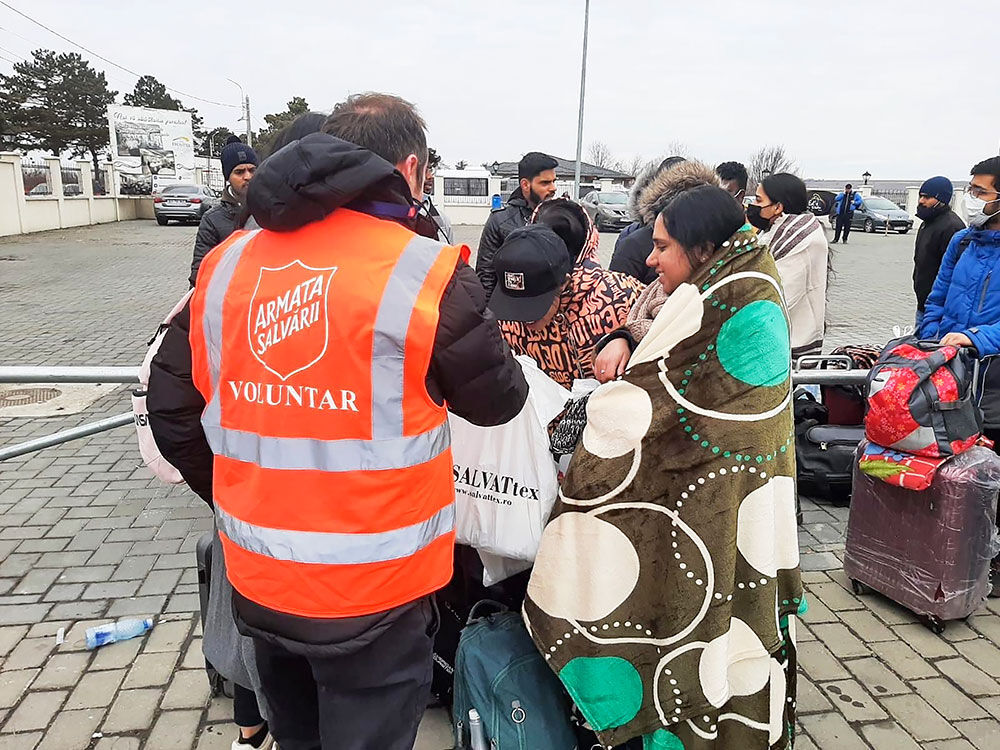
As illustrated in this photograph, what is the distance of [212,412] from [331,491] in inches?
14.1

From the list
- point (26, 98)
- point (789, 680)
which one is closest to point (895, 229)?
point (789, 680)

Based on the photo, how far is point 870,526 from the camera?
3.32 meters

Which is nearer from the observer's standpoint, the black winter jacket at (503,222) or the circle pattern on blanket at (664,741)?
the circle pattern on blanket at (664,741)

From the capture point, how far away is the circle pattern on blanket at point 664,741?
2.09m

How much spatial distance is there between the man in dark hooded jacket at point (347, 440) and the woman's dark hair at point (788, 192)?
3.51 m

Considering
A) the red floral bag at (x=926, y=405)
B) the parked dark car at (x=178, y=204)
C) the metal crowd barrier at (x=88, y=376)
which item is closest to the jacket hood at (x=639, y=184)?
the metal crowd barrier at (x=88, y=376)

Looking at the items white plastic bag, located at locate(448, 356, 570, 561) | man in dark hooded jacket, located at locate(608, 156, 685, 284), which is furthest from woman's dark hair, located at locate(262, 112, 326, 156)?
man in dark hooded jacket, located at locate(608, 156, 685, 284)

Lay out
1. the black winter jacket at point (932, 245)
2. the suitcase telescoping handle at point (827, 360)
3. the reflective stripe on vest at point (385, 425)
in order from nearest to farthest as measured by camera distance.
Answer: the reflective stripe on vest at point (385, 425) < the suitcase telescoping handle at point (827, 360) < the black winter jacket at point (932, 245)

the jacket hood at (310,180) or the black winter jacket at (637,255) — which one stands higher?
the jacket hood at (310,180)

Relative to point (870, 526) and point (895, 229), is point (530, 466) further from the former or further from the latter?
point (895, 229)

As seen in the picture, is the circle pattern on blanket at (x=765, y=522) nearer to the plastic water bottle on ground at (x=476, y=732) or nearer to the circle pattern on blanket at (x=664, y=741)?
the circle pattern on blanket at (x=664, y=741)

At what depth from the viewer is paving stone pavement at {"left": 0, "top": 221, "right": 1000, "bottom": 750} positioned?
101 inches

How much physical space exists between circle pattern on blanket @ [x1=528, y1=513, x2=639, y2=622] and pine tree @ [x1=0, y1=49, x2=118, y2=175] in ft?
166

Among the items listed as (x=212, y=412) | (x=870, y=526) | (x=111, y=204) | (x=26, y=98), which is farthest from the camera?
(x=26, y=98)
